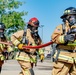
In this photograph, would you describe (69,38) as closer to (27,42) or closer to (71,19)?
(71,19)

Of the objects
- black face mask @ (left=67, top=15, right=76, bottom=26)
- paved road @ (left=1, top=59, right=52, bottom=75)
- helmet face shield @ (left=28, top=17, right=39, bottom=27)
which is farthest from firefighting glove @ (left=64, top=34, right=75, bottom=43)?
paved road @ (left=1, top=59, right=52, bottom=75)

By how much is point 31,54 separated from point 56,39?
2690 millimetres

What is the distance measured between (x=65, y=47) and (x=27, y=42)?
8.05 feet

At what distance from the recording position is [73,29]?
7.55m

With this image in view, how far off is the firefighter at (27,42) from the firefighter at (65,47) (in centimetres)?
224

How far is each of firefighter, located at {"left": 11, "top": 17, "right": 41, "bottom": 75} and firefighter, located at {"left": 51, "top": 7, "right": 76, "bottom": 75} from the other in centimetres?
224

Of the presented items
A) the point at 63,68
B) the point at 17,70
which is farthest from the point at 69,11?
the point at 17,70

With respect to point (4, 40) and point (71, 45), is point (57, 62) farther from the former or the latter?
point (4, 40)

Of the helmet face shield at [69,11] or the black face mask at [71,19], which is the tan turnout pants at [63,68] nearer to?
the black face mask at [71,19]

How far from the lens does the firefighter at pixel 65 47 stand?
767 centimetres

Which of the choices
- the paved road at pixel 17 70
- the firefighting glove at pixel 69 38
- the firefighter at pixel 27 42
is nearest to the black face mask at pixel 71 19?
the firefighting glove at pixel 69 38

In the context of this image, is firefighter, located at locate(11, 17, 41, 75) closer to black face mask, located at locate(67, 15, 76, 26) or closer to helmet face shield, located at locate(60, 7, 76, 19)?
helmet face shield, located at locate(60, 7, 76, 19)

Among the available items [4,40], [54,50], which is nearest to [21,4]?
[4,40]

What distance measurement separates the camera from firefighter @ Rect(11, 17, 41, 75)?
33.1ft
